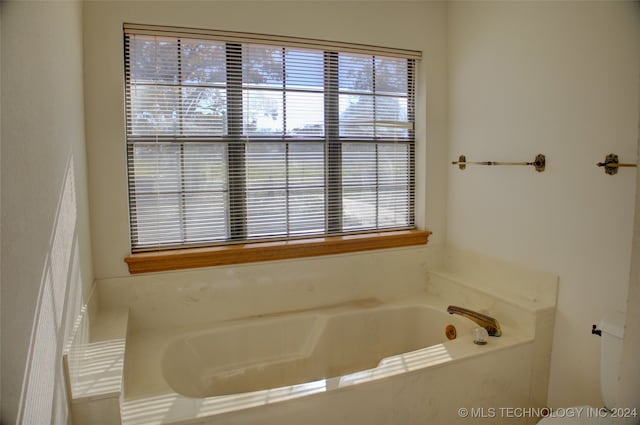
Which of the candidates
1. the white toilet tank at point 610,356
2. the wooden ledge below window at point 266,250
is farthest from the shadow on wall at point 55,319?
the white toilet tank at point 610,356

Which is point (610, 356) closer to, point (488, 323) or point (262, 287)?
point (488, 323)

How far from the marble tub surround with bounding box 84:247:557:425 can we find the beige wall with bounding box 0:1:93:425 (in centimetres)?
52

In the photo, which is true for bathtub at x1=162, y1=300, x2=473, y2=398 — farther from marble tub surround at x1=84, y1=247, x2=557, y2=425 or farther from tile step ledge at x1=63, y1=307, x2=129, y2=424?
tile step ledge at x1=63, y1=307, x2=129, y2=424

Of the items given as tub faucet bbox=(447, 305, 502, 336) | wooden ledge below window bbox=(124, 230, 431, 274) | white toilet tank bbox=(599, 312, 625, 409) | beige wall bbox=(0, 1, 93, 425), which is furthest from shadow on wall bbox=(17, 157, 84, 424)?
white toilet tank bbox=(599, 312, 625, 409)

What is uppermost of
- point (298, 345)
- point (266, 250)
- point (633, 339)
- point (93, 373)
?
point (633, 339)

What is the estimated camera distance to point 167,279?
7.05 ft

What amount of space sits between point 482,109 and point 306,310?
61.1 inches

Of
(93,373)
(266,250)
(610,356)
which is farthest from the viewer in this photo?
(266,250)

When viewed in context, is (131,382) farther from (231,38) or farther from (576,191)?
(576,191)

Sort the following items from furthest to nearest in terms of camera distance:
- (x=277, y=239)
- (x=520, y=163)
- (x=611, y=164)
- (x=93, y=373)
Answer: (x=277, y=239) → (x=520, y=163) → (x=611, y=164) → (x=93, y=373)

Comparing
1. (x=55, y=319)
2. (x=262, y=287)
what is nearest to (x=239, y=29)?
(x=262, y=287)

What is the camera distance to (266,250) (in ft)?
7.56

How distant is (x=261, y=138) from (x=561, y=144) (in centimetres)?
152

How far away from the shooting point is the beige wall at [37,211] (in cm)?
78
